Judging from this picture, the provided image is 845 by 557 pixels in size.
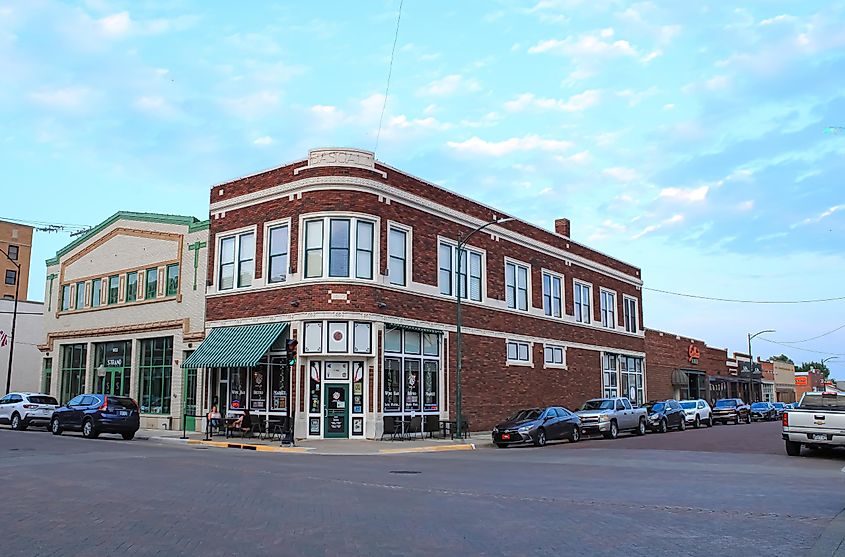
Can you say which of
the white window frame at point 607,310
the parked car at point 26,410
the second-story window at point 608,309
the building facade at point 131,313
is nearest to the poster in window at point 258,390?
the building facade at point 131,313

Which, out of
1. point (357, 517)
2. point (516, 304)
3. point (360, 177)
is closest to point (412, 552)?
point (357, 517)

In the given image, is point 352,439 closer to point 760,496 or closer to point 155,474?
point 155,474

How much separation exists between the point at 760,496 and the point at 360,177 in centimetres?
1939

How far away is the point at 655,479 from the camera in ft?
50.4

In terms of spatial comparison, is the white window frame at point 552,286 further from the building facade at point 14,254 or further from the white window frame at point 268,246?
the building facade at point 14,254

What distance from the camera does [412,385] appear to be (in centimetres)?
2995

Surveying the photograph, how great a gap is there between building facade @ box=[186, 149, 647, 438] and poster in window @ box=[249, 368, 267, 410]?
0.05 metres

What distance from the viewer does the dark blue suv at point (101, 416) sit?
28.1m

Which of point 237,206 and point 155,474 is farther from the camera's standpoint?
point 237,206

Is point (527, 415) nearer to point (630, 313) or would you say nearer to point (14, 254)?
point (630, 313)

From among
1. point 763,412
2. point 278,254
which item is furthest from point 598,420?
point 763,412

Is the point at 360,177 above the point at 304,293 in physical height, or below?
above

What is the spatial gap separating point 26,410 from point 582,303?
29342 millimetres

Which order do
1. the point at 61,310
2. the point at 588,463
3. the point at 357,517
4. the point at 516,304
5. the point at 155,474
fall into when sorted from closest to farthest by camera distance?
the point at 357,517
the point at 155,474
the point at 588,463
the point at 516,304
the point at 61,310
